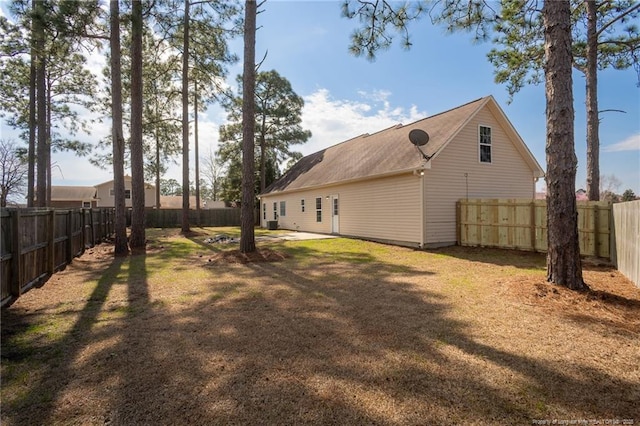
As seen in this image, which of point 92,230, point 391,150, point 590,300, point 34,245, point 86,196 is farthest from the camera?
point 86,196

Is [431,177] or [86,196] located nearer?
[431,177]

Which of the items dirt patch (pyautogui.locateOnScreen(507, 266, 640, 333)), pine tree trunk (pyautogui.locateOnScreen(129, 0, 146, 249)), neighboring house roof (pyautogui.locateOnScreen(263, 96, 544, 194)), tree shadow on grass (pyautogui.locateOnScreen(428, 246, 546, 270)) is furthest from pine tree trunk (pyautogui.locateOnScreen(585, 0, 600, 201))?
pine tree trunk (pyautogui.locateOnScreen(129, 0, 146, 249))

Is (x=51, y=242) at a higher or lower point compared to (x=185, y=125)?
lower

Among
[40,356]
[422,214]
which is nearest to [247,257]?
[40,356]

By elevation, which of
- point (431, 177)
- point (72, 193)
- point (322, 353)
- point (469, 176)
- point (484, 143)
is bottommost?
point (322, 353)

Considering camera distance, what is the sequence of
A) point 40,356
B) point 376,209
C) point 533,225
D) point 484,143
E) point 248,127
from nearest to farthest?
point 40,356, point 248,127, point 533,225, point 484,143, point 376,209

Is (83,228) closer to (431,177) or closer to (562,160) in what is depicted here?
(431,177)

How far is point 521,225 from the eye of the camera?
10.3 m

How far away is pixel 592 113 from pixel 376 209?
8.31m

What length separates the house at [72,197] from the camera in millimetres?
42031

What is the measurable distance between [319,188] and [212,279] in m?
11.9

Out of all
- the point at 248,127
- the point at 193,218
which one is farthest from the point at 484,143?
the point at 193,218

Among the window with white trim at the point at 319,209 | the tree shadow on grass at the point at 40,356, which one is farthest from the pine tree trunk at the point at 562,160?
the window with white trim at the point at 319,209

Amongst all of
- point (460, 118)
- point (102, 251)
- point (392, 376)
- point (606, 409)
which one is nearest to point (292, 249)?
point (102, 251)
